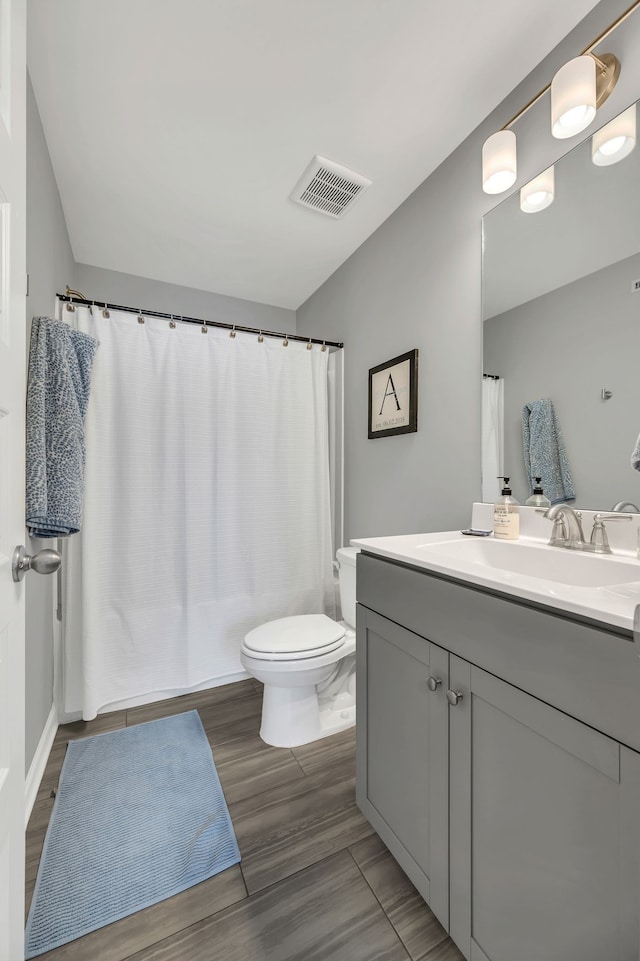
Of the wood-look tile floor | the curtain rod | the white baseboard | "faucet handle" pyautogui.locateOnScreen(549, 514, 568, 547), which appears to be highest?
the curtain rod

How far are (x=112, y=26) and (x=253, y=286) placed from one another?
57.2 inches

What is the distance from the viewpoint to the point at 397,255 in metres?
1.85

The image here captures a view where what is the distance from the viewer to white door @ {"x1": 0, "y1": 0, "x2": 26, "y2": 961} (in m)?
0.65

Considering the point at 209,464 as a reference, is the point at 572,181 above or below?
above

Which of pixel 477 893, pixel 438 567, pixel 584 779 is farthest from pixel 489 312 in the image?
pixel 477 893

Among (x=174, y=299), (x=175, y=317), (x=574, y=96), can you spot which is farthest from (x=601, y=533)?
(x=174, y=299)

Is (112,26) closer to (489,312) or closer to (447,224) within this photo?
(447,224)

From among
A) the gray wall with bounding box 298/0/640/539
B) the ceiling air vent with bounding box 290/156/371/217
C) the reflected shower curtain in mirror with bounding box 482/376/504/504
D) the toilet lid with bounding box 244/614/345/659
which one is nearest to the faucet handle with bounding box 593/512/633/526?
the reflected shower curtain in mirror with bounding box 482/376/504/504

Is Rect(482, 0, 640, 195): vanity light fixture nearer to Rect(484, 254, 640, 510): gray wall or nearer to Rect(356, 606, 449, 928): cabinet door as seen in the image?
Rect(484, 254, 640, 510): gray wall

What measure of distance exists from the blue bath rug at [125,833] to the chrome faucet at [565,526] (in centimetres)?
128

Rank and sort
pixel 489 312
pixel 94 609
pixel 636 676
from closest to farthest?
pixel 636 676
pixel 489 312
pixel 94 609

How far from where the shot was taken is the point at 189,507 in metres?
1.99

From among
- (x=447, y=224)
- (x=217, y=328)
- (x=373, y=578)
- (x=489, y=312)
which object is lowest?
(x=373, y=578)

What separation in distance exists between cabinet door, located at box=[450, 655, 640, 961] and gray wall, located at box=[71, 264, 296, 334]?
2584 mm
